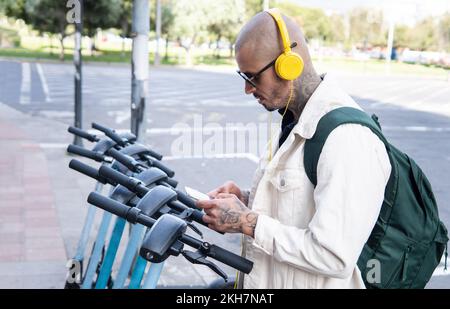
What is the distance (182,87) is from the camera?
65.2ft

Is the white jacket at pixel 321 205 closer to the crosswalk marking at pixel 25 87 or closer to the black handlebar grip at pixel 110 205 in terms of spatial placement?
the black handlebar grip at pixel 110 205

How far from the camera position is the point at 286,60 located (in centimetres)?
159

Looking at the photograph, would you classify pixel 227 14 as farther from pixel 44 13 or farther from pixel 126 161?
pixel 126 161

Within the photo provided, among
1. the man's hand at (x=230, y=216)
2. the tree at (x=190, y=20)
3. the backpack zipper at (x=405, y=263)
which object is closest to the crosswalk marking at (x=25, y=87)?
the tree at (x=190, y=20)

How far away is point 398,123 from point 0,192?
9.22 m

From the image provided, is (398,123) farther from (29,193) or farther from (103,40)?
(103,40)

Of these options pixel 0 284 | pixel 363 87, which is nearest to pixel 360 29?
pixel 363 87

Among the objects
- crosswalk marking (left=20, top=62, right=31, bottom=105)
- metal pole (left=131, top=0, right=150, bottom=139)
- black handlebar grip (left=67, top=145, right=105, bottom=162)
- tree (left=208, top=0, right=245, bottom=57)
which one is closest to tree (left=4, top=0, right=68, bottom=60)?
crosswalk marking (left=20, top=62, right=31, bottom=105)

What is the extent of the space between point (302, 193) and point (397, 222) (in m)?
0.30

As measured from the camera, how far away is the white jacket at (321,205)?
150 cm

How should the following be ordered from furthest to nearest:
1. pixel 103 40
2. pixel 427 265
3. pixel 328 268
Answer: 1. pixel 103 40
2. pixel 427 265
3. pixel 328 268

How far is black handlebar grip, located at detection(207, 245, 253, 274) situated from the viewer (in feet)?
5.50

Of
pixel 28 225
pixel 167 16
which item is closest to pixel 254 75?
pixel 28 225
